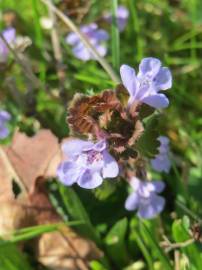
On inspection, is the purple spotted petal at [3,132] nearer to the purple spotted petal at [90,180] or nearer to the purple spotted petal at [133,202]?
the purple spotted petal at [133,202]

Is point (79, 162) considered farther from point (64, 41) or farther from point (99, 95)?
point (64, 41)

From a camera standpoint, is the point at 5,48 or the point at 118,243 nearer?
the point at 118,243

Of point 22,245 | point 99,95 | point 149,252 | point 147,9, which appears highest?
point 99,95

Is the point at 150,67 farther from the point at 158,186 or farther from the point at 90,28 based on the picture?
the point at 90,28

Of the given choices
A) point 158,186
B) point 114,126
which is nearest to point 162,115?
point 158,186

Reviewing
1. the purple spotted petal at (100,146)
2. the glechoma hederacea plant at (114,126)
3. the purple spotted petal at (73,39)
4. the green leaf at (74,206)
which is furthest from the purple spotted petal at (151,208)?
the purple spotted petal at (73,39)

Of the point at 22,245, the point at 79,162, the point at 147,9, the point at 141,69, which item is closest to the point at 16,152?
the point at 22,245
